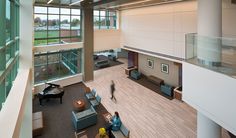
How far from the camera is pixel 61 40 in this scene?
49.5 feet

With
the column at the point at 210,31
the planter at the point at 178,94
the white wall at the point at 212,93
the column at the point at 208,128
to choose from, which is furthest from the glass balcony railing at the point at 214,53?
the planter at the point at 178,94

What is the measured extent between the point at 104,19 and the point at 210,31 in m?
15.2

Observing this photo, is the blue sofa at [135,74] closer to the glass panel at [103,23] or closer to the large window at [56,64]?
the large window at [56,64]

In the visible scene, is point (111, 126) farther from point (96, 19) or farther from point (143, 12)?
point (96, 19)

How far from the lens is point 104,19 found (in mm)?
19312

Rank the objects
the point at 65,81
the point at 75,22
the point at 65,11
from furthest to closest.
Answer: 1. the point at 75,22
2. the point at 65,81
3. the point at 65,11

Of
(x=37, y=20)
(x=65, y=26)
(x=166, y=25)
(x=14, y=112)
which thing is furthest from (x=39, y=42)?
(x=14, y=112)

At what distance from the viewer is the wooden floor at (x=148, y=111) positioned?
8996 millimetres

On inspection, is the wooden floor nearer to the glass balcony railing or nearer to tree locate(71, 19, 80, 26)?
the glass balcony railing

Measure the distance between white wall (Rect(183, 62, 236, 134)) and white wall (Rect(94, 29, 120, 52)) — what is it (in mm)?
12639

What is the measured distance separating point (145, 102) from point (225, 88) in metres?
8.33

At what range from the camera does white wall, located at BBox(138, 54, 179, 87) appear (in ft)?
47.8

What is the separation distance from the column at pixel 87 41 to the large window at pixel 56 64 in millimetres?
769

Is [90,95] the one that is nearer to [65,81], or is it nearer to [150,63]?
[65,81]
